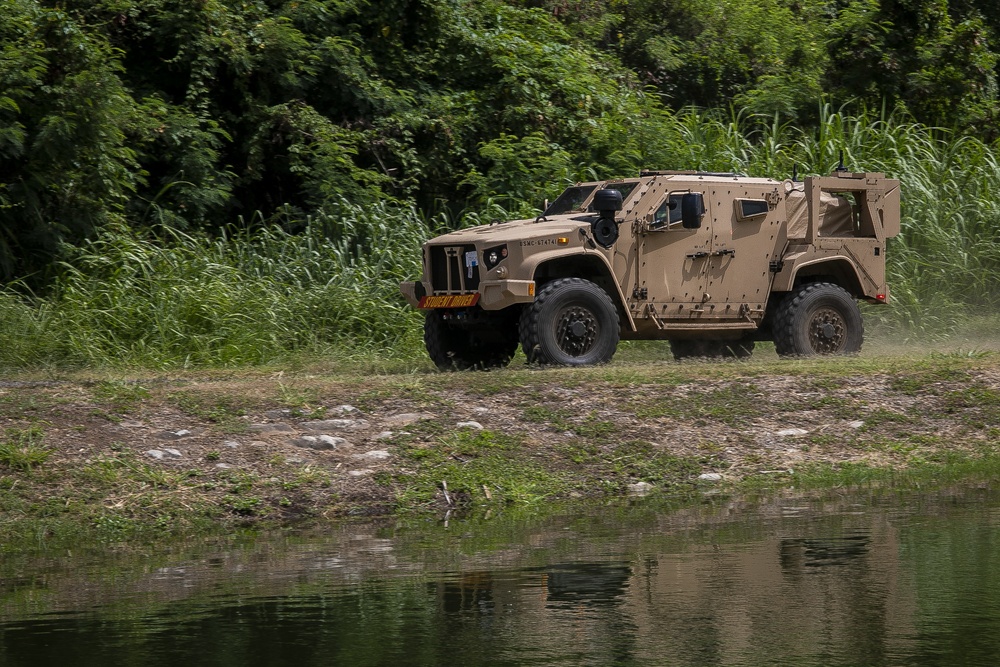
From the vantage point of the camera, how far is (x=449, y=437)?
29.0 ft

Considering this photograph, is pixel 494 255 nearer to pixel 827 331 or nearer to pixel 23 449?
pixel 827 331

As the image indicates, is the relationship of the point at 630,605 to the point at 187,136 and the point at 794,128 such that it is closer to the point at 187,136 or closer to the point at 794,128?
the point at 187,136

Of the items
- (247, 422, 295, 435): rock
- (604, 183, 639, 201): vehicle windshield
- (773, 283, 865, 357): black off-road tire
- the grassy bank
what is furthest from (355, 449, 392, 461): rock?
(773, 283, 865, 357): black off-road tire

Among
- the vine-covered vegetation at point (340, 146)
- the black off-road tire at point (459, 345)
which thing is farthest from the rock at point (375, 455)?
the vine-covered vegetation at point (340, 146)

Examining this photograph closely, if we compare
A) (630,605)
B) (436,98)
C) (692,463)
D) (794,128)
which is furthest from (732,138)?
(630,605)

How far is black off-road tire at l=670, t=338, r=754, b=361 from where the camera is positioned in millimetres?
13672

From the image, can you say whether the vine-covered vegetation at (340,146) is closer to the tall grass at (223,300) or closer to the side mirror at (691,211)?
the tall grass at (223,300)

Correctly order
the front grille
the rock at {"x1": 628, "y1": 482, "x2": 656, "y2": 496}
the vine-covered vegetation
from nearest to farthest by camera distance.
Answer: the rock at {"x1": 628, "y1": 482, "x2": 656, "y2": 496} < the front grille < the vine-covered vegetation

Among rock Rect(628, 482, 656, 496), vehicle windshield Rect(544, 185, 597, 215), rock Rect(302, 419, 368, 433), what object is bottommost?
rock Rect(628, 482, 656, 496)

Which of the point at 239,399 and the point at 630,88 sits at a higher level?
the point at 630,88

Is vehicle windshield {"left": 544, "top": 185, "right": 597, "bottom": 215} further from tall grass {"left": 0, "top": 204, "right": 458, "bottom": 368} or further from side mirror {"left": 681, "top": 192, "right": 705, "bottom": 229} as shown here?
tall grass {"left": 0, "top": 204, "right": 458, "bottom": 368}

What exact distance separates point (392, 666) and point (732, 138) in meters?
14.5

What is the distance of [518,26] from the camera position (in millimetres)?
21312

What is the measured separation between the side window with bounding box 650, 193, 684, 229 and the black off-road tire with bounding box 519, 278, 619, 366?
33.4 inches
